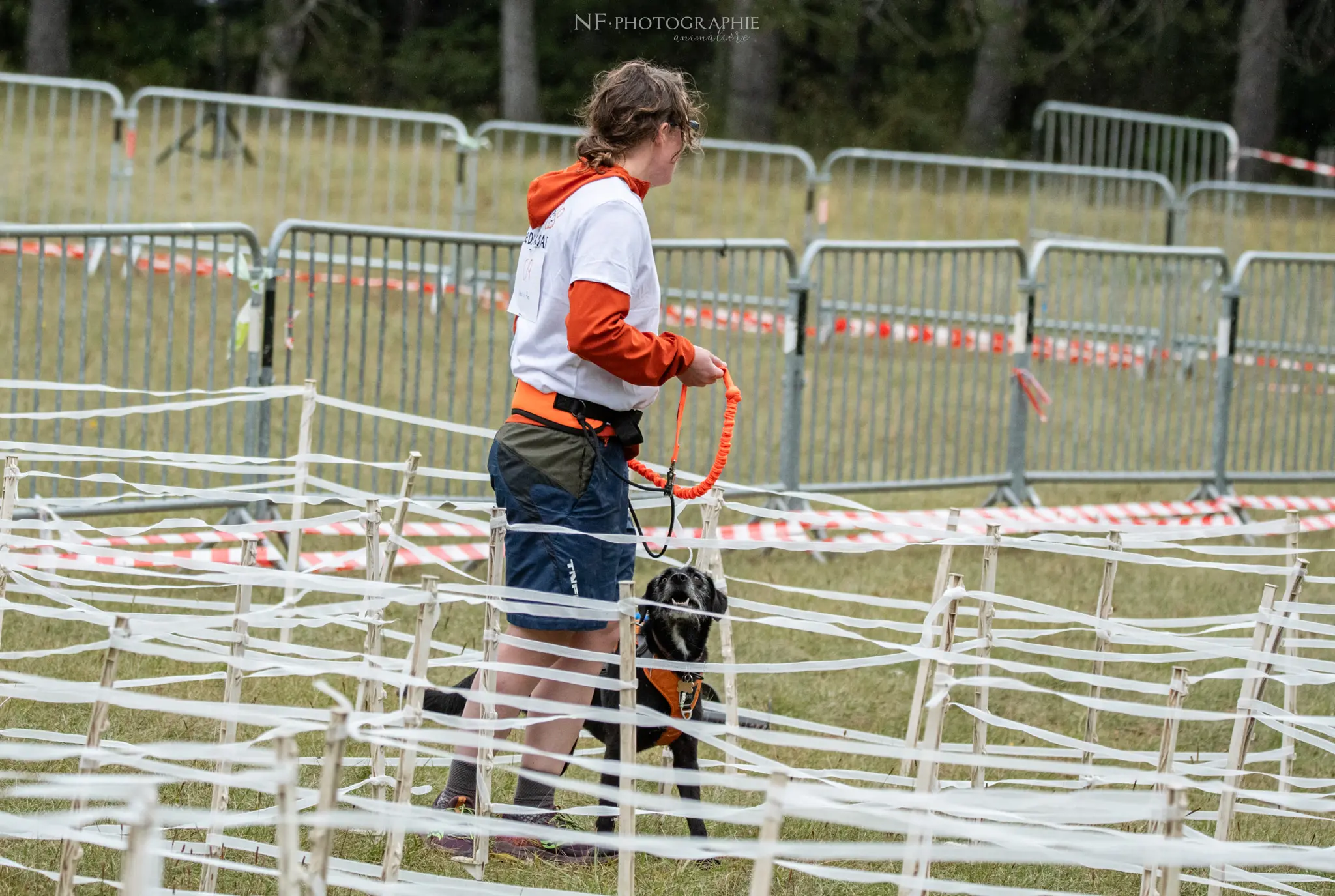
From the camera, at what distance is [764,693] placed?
597cm

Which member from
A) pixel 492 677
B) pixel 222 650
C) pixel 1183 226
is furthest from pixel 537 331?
pixel 1183 226

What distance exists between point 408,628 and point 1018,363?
389 cm

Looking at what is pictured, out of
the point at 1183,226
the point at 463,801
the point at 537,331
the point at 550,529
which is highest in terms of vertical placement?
the point at 1183,226

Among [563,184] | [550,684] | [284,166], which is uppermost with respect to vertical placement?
[284,166]

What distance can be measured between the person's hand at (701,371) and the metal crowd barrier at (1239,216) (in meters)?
10.6

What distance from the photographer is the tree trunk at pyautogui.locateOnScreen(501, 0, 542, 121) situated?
2862 centimetres

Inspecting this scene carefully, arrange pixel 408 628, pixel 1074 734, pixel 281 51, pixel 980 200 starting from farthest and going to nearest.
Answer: pixel 281 51 < pixel 980 200 < pixel 408 628 < pixel 1074 734

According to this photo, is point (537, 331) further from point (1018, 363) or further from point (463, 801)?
point (1018, 363)

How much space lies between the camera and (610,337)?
154 inches

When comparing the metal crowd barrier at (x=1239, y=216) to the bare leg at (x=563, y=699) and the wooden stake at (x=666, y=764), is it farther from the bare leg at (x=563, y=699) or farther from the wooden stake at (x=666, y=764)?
the bare leg at (x=563, y=699)

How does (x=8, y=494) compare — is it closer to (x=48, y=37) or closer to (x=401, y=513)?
(x=401, y=513)

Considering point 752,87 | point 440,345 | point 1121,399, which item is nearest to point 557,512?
point 440,345

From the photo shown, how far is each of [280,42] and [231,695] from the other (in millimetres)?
27356

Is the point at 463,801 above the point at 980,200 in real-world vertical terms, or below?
below
